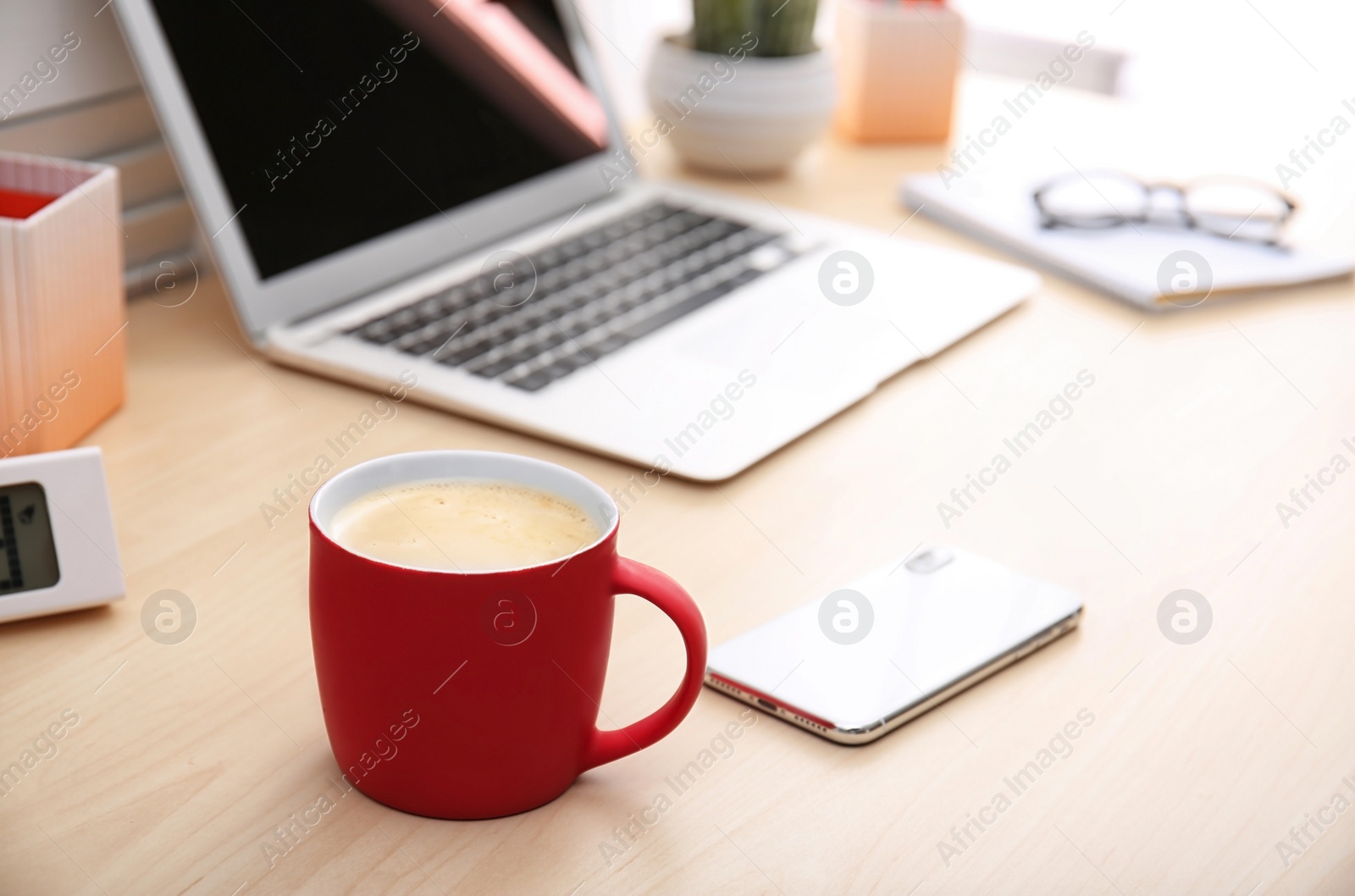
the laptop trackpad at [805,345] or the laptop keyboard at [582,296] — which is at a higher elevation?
the laptop trackpad at [805,345]

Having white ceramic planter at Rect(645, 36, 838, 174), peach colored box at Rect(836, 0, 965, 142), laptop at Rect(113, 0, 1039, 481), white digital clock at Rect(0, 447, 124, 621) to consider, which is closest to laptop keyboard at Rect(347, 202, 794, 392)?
laptop at Rect(113, 0, 1039, 481)

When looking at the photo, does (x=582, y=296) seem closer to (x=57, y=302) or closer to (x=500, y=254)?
(x=500, y=254)

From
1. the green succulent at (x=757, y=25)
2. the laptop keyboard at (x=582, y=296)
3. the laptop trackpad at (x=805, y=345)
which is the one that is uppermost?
the green succulent at (x=757, y=25)

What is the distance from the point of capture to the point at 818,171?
4.44 feet

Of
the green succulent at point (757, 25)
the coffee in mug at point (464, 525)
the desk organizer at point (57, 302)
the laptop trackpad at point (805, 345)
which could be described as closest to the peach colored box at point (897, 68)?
the green succulent at point (757, 25)

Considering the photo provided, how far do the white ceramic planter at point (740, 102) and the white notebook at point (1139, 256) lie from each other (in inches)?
5.5

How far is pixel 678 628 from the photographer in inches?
19.3

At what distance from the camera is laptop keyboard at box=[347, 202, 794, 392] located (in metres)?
0.87

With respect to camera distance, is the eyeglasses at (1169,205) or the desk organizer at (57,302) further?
the eyeglasses at (1169,205)

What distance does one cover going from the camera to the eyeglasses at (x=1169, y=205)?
3.74 feet

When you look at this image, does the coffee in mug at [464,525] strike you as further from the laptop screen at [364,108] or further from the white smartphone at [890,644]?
the laptop screen at [364,108]

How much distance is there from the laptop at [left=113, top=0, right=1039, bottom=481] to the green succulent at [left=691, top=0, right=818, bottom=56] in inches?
6.8

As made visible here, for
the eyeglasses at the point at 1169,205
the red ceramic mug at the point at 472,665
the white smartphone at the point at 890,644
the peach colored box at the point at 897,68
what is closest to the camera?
the red ceramic mug at the point at 472,665

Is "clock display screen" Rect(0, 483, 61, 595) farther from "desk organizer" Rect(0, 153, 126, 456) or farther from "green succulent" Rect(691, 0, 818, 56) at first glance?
"green succulent" Rect(691, 0, 818, 56)
